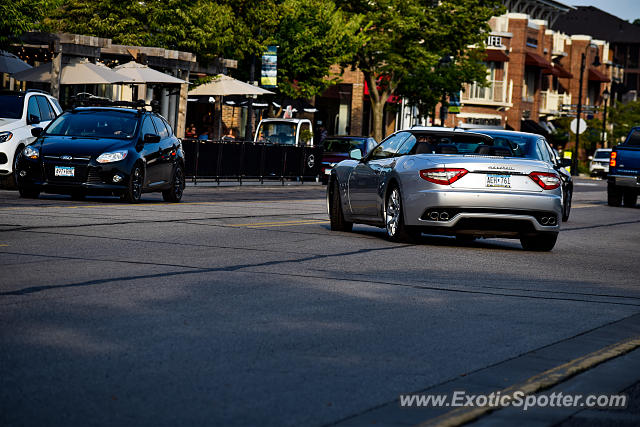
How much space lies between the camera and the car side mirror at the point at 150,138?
2062 cm

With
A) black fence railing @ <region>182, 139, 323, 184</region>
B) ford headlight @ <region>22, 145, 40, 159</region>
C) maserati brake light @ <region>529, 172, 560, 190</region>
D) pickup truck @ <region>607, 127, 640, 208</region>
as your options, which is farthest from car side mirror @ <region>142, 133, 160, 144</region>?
pickup truck @ <region>607, 127, 640, 208</region>

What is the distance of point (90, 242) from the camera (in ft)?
39.8

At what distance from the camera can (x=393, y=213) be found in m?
14.3

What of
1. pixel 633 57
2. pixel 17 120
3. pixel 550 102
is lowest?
pixel 17 120

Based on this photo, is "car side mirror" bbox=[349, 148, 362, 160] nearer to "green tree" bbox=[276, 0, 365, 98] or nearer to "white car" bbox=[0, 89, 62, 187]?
"white car" bbox=[0, 89, 62, 187]

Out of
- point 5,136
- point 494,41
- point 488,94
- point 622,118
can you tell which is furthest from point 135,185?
point 622,118

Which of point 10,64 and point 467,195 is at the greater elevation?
point 10,64

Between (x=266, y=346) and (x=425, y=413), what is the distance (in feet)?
5.24

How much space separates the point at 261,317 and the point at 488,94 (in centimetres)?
8431

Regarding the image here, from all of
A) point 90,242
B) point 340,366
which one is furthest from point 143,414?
point 90,242

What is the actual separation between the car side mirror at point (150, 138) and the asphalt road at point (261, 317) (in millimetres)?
5796

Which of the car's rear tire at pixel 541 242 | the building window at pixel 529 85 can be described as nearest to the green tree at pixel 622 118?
the building window at pixel 529 85

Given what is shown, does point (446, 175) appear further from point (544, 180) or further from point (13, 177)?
point (13, 177)

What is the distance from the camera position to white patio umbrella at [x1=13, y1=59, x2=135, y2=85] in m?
31.2
